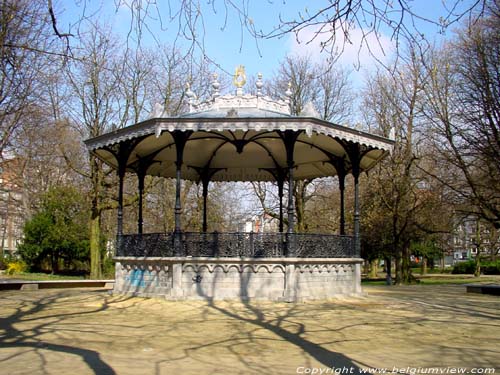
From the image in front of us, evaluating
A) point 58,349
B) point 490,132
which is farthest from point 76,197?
point 58,349

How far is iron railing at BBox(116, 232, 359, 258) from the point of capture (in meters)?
16.5

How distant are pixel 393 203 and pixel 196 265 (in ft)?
56.2

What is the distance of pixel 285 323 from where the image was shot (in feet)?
40.2

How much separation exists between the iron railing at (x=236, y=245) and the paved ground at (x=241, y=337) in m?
1.59

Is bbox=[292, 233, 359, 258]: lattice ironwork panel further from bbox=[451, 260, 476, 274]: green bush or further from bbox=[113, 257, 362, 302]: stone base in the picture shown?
bbox=[451, 260, 476, 274]: green bush

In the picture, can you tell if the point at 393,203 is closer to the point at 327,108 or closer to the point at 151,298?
the point at 327,108

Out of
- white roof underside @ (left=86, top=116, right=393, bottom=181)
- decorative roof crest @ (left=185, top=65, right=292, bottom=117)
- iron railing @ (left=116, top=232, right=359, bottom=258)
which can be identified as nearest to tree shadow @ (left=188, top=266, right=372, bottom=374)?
iron railing @ (left=116, top=232, right=359, bottom=258)

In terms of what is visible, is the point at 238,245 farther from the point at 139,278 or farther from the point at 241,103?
the point at 241,103

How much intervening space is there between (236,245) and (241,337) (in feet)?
20.3

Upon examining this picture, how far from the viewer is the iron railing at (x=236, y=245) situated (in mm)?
16469

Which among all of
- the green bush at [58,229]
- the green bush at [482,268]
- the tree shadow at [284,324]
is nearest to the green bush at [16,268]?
the green bush at [58,229]

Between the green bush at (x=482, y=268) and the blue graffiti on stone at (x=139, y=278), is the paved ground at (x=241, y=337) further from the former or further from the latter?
the green bush at (x=482, y=268)

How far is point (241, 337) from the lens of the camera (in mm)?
10445

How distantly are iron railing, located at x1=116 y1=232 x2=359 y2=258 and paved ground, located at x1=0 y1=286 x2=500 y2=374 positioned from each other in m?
1.59
